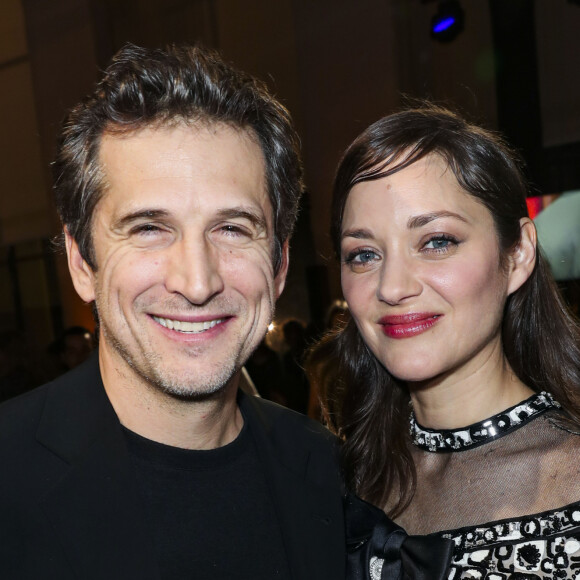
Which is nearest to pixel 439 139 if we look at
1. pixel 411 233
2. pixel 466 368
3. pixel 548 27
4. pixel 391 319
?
pixel 411 233

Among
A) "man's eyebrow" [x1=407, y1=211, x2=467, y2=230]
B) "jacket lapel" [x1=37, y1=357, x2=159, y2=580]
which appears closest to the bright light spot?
"man's eyebrow" [x1=407, y1=211, x2=467, y2=230]

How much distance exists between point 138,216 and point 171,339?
0.32m

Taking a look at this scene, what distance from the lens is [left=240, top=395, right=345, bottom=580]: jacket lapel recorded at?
192 centimetres

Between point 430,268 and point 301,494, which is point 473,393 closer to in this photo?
point 430,268

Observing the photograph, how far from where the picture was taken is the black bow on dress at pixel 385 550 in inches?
73.4

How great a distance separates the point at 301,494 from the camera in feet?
6.68

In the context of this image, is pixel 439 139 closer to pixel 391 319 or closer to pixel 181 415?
pixel 391 319

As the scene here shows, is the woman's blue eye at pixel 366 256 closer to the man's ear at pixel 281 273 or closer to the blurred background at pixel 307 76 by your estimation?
the man's ear at pixel 281 273

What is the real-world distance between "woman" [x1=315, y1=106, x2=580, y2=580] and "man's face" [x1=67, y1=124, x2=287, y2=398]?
391 mm

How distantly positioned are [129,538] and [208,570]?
0.80 feet

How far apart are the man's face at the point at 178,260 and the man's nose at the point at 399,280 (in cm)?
35

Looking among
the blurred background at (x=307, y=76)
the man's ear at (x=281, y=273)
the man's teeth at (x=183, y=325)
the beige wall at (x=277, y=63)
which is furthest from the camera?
the beige wall at (x=277, y=63)

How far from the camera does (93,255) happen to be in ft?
6.34

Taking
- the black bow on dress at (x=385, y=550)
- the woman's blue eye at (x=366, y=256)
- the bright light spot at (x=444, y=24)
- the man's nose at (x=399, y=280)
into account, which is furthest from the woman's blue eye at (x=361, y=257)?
the bright light spot at (x=444, y=24)
